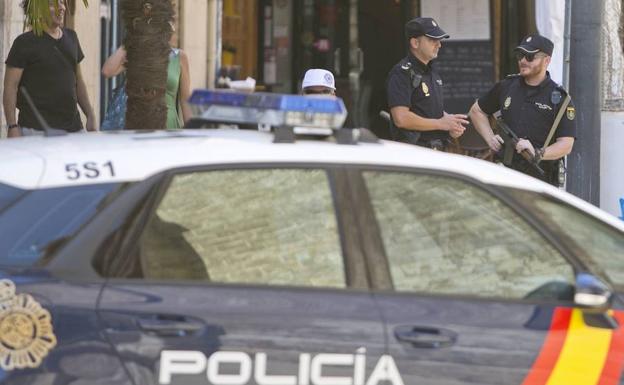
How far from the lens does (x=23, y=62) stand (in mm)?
10227

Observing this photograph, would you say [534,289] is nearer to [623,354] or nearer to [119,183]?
[623,354]

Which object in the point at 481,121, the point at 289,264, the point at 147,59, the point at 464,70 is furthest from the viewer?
the point at 464,70

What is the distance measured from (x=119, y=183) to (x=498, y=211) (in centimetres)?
127

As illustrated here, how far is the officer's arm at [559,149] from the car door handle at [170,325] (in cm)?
504

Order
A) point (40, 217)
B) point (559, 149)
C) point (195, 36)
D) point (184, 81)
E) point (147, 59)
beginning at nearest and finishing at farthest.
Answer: point (40, 217), point (147, 59), point (559, 149), point (184, 81), point (195, 36)

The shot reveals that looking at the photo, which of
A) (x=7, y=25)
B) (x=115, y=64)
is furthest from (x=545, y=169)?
(x=7, y=25)

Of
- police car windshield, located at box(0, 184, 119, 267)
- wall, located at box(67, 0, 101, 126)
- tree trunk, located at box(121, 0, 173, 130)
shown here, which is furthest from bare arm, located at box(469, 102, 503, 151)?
police car windshield, located at box(0, 184, 119, 267)

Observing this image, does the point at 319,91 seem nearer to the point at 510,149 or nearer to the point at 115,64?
the point at 510,149

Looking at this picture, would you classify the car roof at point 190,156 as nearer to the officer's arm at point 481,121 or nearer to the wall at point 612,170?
the officer's arm at point 481,121

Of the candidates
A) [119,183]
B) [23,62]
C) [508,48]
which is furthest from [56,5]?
[508,48]

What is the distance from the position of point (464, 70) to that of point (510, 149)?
20.5ft

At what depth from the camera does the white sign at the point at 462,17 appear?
623 inches

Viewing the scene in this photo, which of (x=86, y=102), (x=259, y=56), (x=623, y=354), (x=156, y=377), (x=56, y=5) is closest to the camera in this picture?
(x=156, y=377)

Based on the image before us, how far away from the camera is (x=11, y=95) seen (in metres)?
10.1
